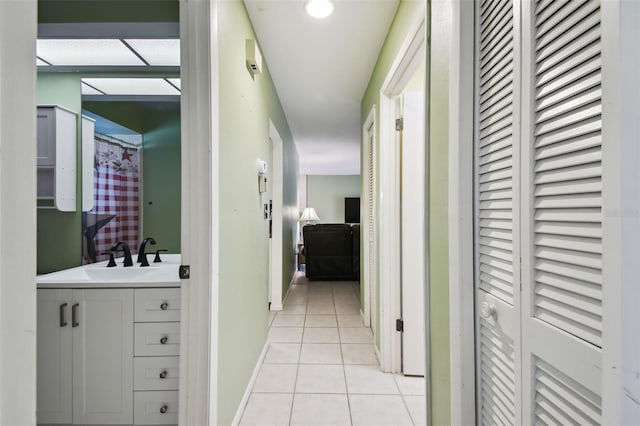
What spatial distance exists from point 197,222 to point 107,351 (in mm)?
963

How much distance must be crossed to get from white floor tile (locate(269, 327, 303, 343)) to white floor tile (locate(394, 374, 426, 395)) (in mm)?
1026

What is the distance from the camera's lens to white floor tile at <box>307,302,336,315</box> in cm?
371

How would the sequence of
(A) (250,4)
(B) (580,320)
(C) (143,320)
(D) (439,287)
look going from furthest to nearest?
(A) (250,4), (C) (143,320), (D) (439,287), (B) (580,320)

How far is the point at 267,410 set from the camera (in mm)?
1850

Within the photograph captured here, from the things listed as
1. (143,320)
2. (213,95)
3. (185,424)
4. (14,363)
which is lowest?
(185,424)

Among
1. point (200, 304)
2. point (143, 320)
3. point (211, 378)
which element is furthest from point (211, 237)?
point (143, 320)

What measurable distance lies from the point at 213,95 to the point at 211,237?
1.96 ft

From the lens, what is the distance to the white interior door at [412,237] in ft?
7.32

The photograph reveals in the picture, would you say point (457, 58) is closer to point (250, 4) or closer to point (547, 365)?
point (547, 365)

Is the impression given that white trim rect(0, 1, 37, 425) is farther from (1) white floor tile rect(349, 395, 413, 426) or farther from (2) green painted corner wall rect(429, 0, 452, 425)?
(1) white floor tile rect(349, 395, 413, 426)

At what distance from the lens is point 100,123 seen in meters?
2.15

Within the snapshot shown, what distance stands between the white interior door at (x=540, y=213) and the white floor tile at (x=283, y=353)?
1781mm

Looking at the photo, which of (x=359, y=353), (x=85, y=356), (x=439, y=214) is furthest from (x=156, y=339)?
(x=359, y=353)

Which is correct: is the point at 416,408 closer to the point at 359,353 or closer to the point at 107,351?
the point at 359,353
